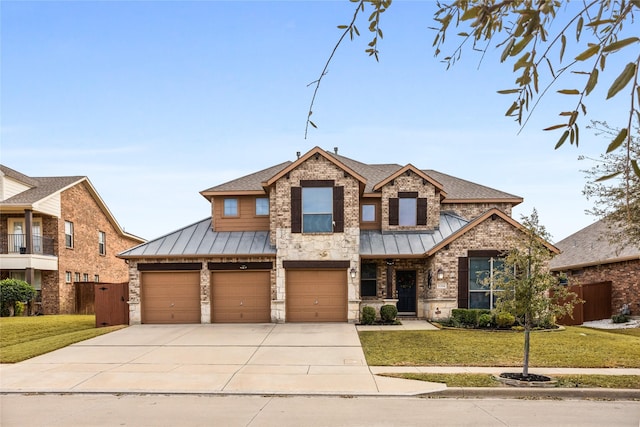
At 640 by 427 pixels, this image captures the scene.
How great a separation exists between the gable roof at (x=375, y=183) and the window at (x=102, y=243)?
14.5 metres

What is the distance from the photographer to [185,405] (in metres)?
9.44

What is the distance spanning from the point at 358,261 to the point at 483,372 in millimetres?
9727

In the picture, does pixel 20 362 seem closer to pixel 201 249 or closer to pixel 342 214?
pixel 201 249

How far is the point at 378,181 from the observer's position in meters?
26.2

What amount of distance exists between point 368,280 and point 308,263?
11.7ft

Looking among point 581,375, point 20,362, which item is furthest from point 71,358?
point 581,375

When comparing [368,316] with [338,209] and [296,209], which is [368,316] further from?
[296,209]

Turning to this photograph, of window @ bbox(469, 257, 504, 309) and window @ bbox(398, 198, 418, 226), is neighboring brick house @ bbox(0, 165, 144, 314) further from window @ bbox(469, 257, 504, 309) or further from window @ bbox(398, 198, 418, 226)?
window @ bbox(469, 257, 504, 309)

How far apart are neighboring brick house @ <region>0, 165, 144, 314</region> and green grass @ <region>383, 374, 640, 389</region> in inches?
904

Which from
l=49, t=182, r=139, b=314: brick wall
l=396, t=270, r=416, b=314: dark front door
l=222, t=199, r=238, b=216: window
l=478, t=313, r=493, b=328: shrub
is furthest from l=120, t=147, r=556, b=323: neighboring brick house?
l=49, t=182, r=139, b=314: brick wall

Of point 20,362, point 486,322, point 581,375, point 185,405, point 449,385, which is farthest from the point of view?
point 486,322

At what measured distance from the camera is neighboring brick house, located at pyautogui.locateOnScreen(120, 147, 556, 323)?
21.0 metres

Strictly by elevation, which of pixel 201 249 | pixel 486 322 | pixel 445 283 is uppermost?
pixel 201 249

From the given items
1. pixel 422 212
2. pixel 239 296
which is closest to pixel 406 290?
pixel 422 212
